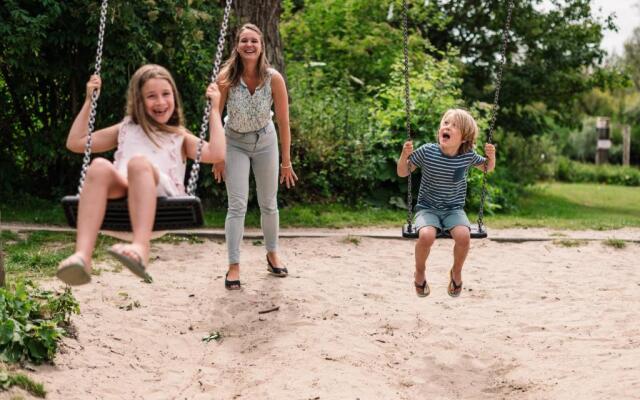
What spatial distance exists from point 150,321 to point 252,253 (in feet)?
7.51

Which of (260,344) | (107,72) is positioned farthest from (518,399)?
(107,72)

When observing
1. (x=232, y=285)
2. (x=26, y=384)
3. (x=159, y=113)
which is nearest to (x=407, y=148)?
(x=159, y=113)

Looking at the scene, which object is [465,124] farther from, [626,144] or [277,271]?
[626,144]

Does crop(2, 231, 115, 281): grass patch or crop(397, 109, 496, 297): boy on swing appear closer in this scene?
crop(397, 109, 496, 297): boy on swing

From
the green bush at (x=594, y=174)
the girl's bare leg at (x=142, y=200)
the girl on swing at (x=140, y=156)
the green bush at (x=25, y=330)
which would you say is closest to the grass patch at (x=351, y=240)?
the green bush at (x=25, y=330)

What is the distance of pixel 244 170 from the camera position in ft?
20.1

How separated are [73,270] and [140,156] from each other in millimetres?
659

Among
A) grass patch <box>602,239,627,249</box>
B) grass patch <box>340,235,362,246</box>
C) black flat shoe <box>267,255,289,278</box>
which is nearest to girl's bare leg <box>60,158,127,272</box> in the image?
black flat shoe <box>267,255,289,278</box>

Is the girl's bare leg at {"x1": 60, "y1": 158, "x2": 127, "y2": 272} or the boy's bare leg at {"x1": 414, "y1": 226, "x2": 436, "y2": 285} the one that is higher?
the girl's bare leg at {"x1": 60, "y1": 158, "x2": 127, "y2": 272}

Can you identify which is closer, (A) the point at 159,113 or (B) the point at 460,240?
(A) the point at 159,113

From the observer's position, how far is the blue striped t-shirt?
5.48 m

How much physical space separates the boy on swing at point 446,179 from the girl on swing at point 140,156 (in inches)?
67.3

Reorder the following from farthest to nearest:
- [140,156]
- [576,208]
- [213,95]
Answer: [576,208] < [213,95] < [140,156]

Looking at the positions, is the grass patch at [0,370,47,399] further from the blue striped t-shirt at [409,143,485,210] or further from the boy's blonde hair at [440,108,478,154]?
the boy's blonde hair at [440,108,478,154]
